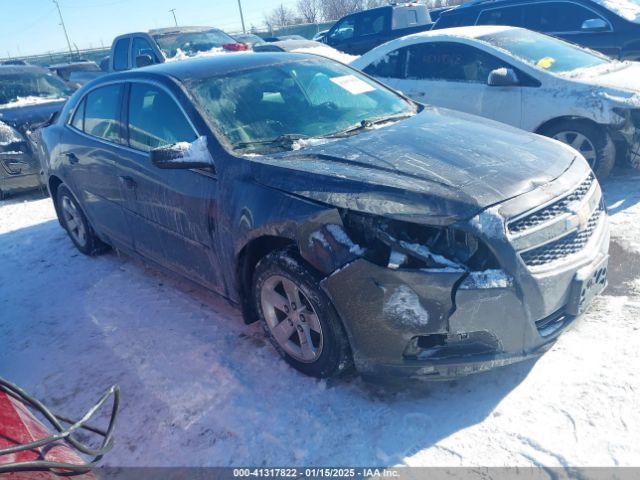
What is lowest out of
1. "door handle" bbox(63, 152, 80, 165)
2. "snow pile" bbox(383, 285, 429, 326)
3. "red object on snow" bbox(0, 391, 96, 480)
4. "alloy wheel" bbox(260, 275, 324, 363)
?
"alloy wheel" bbox(260, 275, 324, 363)

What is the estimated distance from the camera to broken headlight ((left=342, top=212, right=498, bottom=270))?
236cm

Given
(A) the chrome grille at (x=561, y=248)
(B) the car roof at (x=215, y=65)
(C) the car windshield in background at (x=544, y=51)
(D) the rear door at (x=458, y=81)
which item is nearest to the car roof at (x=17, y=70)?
(B) the car roof at (x=215, y=65)

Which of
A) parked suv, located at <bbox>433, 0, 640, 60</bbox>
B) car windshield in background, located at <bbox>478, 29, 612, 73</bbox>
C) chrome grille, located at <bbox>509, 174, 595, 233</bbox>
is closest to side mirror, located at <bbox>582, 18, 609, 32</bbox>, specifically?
parked suv, located at <bbox>433, 0, 640, 60</bbox>

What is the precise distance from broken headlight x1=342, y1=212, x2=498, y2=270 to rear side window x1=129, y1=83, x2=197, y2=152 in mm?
1370

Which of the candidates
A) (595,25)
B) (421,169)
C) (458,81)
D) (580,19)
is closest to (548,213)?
(421,169)

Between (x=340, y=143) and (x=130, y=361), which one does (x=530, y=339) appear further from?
(x=130, y=361)

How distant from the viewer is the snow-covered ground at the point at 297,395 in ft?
7.83

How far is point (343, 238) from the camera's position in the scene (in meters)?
2.47

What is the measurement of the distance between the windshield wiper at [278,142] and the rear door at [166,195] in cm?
25

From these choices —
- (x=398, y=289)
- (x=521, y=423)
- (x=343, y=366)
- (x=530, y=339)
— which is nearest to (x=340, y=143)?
(x=398, y=289)

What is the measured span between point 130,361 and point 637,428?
9.27ft

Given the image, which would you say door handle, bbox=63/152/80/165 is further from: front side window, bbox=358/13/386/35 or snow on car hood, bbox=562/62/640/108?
front side window, bbox=358/13/386/35

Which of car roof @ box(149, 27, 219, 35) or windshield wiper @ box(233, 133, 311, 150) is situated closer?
windshield wiper @ box(233, 133, 311, 150)

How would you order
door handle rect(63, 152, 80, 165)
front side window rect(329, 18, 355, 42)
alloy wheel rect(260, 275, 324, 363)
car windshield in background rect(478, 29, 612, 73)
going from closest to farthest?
alloy wheel rect(260, 275, 324, 363) → door handle rect(63, 152, 80, 165) → car windshield in background rect(478, 29, 612, 73) → front side window rect(329, 18, 355, 42)
